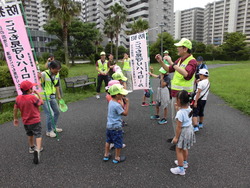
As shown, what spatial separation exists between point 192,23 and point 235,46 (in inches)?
3101

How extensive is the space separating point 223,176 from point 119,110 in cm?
194

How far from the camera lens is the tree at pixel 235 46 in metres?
44.7

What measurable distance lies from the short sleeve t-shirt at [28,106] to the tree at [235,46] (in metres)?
51.8

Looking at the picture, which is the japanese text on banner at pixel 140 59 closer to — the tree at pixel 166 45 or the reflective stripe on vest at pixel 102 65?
the reflective stripe on vest at pixel 102 65

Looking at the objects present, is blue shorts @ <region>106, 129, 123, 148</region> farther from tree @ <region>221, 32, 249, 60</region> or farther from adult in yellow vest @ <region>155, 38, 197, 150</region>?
tree @ <region>221, 32, 249, 60</region>

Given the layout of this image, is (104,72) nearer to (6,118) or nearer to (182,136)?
(6,118)

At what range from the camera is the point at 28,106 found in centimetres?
322

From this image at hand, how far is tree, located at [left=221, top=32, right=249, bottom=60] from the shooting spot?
4466 centimetres

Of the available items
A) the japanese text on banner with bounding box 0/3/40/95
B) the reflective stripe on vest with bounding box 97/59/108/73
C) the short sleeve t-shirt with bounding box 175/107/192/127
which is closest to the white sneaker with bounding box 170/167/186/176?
the short sleeve t-shirt with bounding box 175/107/192/127

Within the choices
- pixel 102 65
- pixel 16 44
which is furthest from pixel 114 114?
pixel 102 65

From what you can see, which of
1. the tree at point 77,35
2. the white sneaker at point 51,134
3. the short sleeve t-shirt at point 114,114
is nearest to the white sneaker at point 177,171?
the short sleeve t-shirt at point 114,114

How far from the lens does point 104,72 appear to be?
8.05 metres

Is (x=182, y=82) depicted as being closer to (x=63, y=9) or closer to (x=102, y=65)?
(x=102, y=65)

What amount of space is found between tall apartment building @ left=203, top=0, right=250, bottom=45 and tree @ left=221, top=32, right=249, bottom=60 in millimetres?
43664
